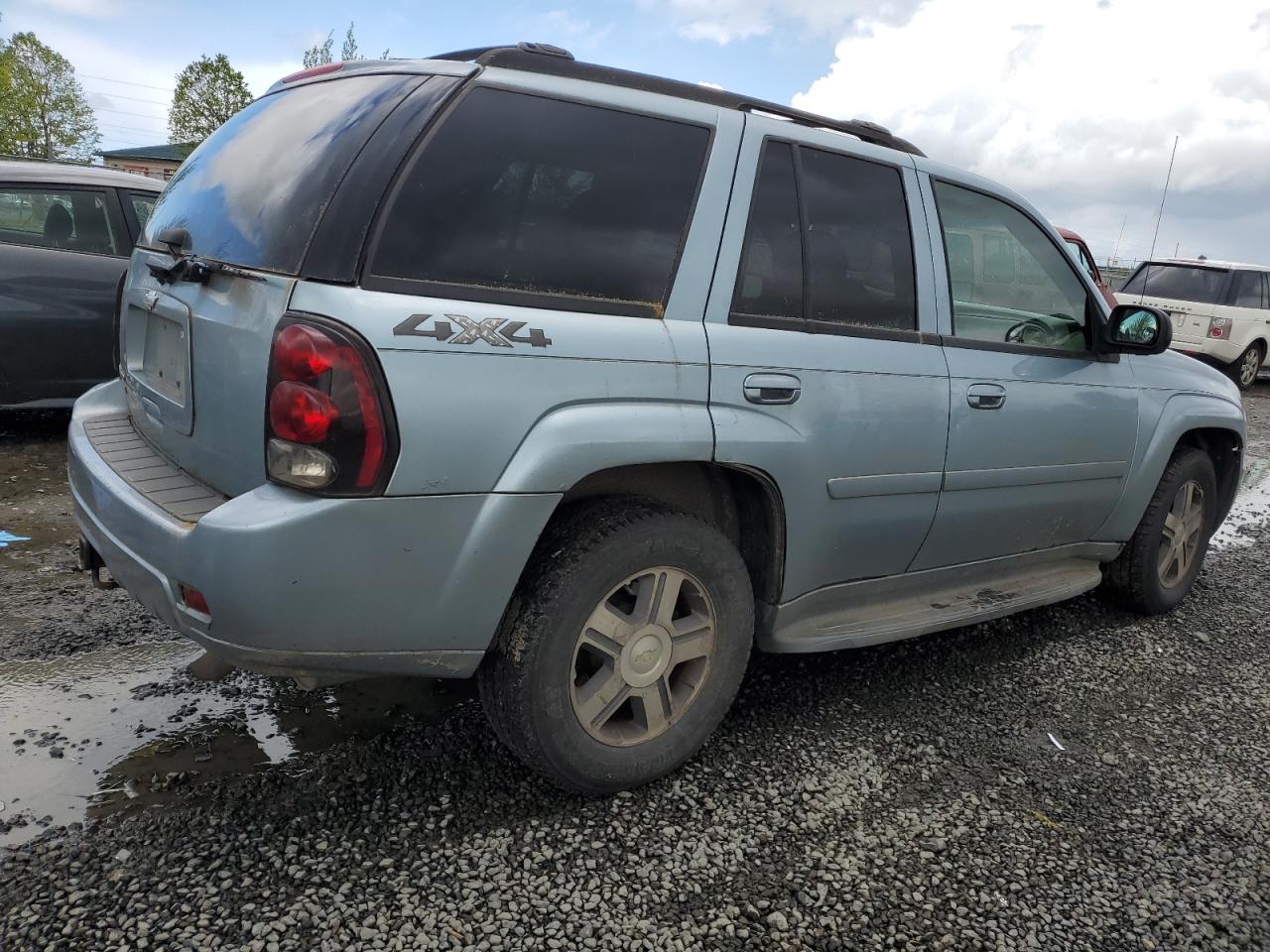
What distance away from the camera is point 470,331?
2.10 m

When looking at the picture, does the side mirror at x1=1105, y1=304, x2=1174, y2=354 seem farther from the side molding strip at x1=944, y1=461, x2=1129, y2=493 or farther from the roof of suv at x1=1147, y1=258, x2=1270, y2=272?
the roof of suv at x1=1147, y1=258, x2=1270, y2=272

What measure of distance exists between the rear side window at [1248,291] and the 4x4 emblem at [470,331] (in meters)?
14.4

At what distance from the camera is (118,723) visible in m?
2.72

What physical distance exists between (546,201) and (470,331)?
0.43 meters

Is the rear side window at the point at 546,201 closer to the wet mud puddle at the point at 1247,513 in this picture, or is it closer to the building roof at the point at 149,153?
the wet mud puddle at the point at 1247,513

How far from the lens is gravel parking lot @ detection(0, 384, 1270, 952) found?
2.07 m

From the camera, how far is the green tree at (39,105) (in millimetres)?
46375

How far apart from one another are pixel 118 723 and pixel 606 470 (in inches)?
64.7

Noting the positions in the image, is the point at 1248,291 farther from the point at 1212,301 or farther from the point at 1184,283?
the point at 1184,283

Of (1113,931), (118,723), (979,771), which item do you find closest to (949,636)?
(979,771)

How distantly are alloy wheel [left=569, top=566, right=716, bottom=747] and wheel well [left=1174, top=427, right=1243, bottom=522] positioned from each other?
2.92 metres

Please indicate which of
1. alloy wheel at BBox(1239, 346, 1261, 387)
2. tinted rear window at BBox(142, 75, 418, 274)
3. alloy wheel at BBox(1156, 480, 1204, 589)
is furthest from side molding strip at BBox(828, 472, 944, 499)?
alloy wheel at BBox(1239, 346, 1261, 387)

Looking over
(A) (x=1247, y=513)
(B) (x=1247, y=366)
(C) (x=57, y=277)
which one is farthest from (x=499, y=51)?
(B) (x=1247, y=366)

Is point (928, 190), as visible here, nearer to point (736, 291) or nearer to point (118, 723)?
point (736, 291)
